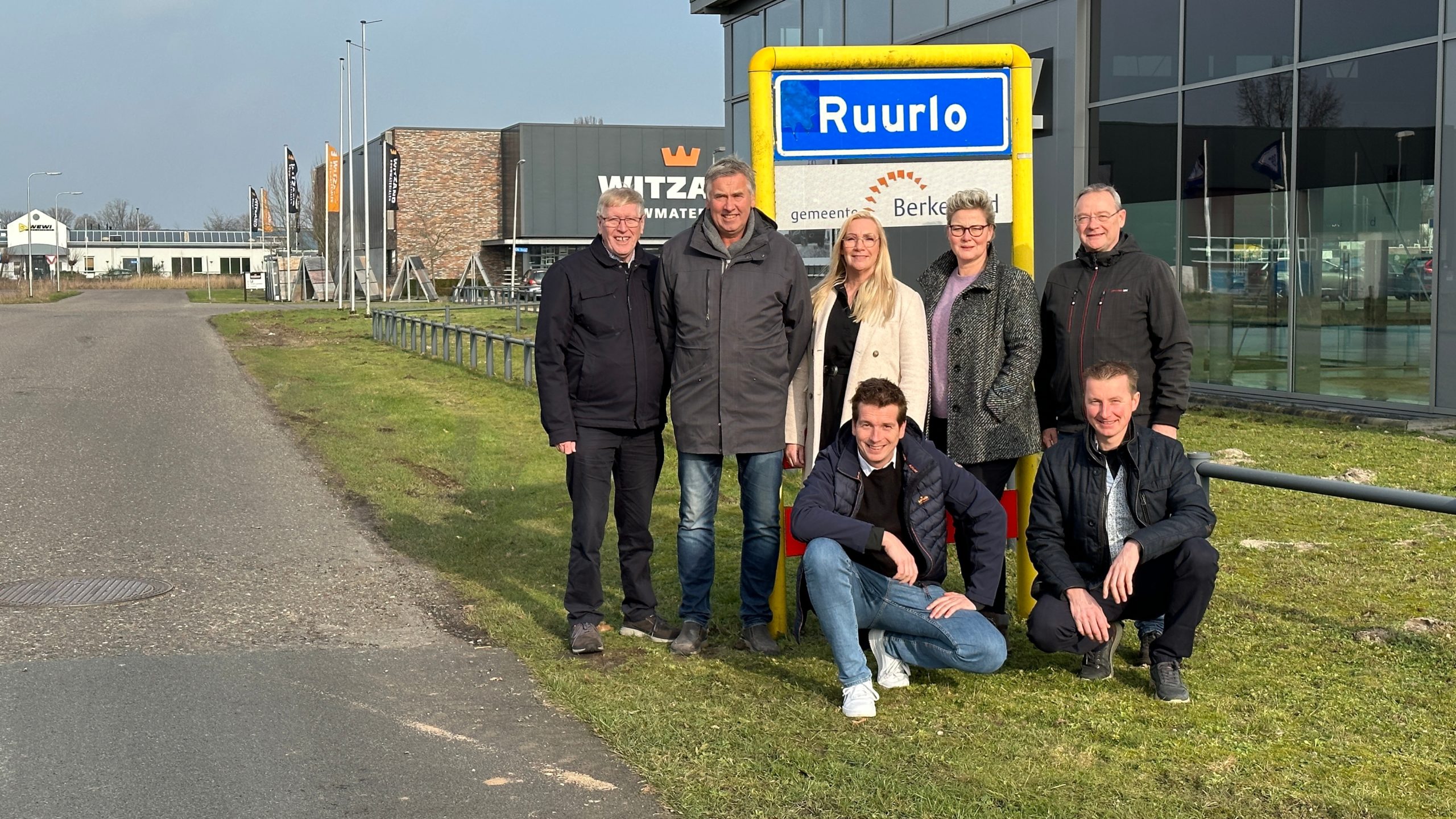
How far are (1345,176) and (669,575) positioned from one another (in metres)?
Result: 11.1

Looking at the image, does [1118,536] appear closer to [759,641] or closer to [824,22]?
[759,641]

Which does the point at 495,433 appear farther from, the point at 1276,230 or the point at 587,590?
the point at 1276,230

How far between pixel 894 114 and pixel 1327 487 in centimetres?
248

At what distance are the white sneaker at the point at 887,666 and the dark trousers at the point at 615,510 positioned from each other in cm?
131

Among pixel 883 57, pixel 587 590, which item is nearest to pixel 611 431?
pixel 587 590

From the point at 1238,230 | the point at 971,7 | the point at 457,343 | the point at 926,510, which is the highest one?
the point at 971,7

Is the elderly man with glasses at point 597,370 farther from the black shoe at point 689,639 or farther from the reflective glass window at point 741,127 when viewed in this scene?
the reflective glass window at point 741,127

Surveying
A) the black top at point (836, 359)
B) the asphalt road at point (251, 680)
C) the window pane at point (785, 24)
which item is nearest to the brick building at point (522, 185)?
the window pane at point (785, 24)

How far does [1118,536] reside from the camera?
5.23 meters

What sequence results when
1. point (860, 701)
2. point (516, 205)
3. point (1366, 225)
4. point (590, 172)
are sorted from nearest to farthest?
point (860, 701), point (1366, 225), point (516, 205), point (590, 172)

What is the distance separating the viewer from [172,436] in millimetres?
13695

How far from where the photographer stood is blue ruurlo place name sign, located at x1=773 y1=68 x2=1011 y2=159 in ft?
21.2

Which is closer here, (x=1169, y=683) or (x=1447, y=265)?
(x=1169, y=683)

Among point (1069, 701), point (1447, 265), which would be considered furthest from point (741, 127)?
point (1069, 701)
